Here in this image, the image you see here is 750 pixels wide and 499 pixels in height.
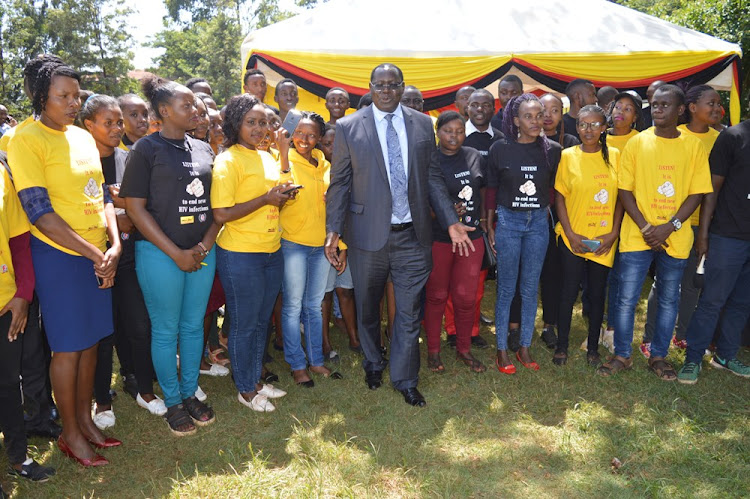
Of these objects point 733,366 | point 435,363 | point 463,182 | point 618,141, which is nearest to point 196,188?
point 463,182

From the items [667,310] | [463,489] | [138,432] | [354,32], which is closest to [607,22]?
[354,32]

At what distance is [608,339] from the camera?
461 centimetres

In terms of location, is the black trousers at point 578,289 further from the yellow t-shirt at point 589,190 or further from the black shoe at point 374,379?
the black shoe at point 374,379

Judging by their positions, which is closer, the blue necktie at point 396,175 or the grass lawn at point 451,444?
the grass lawn at point 451,444

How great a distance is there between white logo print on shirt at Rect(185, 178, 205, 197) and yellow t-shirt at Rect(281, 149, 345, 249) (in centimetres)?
70

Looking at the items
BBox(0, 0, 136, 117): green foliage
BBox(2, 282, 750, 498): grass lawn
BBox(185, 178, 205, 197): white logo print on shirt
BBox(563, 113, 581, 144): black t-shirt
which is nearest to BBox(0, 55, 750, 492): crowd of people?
BBox(185, 178, 205, 197): white logo print on shirt

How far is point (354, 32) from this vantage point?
7.32 m

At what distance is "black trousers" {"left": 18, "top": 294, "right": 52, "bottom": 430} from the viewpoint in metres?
2.96

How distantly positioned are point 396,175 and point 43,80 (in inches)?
81.2

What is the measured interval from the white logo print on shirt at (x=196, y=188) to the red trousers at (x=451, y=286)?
1732 millimetres

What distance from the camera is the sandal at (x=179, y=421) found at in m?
3.28

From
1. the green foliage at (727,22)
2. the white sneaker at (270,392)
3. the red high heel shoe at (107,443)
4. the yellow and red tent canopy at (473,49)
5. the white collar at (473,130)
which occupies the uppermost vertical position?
the green foliage at (727,22)

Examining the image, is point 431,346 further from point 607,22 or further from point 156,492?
point 607,22

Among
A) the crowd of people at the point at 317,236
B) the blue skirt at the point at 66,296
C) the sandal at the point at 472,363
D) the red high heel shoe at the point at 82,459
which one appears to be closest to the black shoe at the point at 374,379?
the crowd of people at the point at 317,236
